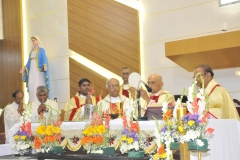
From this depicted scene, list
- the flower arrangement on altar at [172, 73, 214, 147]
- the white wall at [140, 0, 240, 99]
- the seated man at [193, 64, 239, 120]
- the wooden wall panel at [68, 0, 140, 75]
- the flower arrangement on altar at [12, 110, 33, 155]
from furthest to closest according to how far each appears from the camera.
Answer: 1. the wooden wall panel at [68, 0, 140, 75]
2. the white wall at [140, 0, 240, 99]
3. the flower arrangement on altar at [12, 110, 33, 155]
4. the seated man at [193, 64, 239, 120]
5. the flower arrangement on altar at [172, 73, 214, 147]

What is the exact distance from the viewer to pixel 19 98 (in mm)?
9656

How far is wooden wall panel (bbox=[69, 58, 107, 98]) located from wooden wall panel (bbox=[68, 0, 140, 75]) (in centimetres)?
28

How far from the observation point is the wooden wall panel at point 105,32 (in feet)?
31.2

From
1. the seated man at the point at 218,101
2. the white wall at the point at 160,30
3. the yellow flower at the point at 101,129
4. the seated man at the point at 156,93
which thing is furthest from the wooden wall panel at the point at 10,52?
the seated man at the point at 218,101

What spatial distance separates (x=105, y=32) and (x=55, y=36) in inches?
67.6

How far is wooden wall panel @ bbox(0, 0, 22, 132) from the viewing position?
11.8m

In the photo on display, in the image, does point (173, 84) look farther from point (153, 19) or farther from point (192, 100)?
point (192, 100)

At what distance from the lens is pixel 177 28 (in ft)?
29.0

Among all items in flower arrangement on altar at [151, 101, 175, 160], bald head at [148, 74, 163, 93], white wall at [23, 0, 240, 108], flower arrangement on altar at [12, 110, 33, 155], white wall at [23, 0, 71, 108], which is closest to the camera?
flower arrangement on altar at [151, 101, 175, 160]

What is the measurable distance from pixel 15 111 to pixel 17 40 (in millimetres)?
2988

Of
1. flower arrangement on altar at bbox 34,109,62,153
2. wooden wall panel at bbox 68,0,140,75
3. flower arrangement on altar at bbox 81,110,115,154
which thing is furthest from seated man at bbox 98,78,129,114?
wooden wall panel at bbox 68,0,140,75

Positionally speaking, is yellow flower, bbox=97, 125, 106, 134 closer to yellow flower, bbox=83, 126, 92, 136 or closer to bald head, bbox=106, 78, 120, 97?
yellow flower, bbox=83, 126, 92, 136

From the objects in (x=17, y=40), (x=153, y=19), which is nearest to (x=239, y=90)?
(x=153, y=19)

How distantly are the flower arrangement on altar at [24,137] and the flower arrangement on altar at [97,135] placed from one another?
3.51ft
